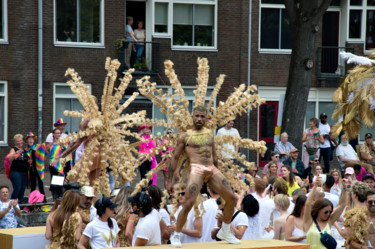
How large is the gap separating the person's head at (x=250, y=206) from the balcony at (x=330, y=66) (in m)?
16.1

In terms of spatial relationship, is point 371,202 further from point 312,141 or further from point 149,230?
point 312,141

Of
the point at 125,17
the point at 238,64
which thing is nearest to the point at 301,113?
the point at 238,64

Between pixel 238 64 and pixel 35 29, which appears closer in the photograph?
pixel 35 29

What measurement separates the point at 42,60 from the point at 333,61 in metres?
10.4

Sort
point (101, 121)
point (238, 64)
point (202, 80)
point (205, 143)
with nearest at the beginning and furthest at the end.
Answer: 1. point (205, 143)
2. point (202, 80)
3. point (101, 121)
4. point (238, 64)

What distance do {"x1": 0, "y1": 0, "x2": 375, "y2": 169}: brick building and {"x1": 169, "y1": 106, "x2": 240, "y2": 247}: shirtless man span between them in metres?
14.4

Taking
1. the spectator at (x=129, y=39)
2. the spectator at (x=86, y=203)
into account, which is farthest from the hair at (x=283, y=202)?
the spectator at (x=129, y=39)

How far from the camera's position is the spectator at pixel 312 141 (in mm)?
18172

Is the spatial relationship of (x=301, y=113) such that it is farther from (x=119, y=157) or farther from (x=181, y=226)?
(x=181, y=226)

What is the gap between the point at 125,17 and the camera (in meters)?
22.7

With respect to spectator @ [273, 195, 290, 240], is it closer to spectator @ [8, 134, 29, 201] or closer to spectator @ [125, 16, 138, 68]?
spectator @ [8, 134, 29, 201]

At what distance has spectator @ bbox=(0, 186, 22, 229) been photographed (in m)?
11.4

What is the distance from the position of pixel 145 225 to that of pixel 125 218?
1015 millimetres

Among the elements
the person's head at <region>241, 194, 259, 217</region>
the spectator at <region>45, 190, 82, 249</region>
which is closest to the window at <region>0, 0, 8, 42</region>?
the spectator at <region>45, 190, 82, 249</region>
